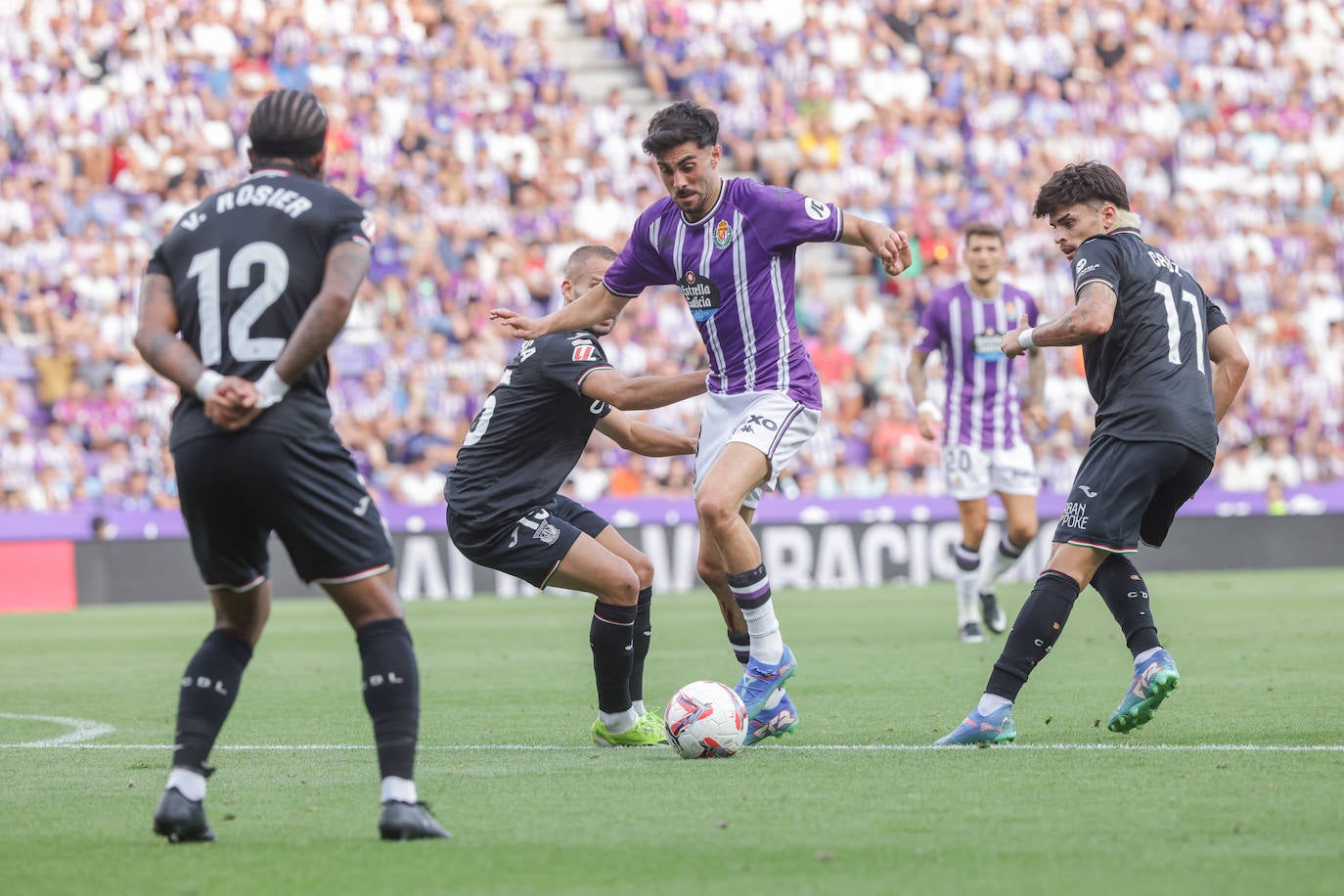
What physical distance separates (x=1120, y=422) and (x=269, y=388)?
377 centimetres

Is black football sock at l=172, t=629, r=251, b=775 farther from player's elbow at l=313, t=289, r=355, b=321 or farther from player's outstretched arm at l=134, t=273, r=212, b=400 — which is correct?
player's elbow at l=313, t=289, r=355, b=321

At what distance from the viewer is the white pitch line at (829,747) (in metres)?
6.98

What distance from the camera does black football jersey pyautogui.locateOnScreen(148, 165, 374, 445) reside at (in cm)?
535

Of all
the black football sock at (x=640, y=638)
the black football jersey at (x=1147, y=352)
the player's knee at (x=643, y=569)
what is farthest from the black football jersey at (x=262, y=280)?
the black football jersey at (x=1147, y=352)

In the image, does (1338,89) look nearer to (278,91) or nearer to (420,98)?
(420,98)

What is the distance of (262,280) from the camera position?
17.5ft

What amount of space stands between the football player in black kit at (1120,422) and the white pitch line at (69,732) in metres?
4.05

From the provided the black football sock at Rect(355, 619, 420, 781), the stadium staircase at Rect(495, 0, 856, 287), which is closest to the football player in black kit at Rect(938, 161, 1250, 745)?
the black football sock at Rect(355, 619, 420, 781)

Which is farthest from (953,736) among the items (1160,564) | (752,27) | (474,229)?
(752,27)

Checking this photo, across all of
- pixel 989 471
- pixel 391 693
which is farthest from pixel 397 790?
pixel 989 471

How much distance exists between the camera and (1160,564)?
2194 centimetres

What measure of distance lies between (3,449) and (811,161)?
1258cm

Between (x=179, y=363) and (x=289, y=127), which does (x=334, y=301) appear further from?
(x=289, y=127)

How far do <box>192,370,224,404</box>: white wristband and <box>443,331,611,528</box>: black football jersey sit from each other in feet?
9.20
